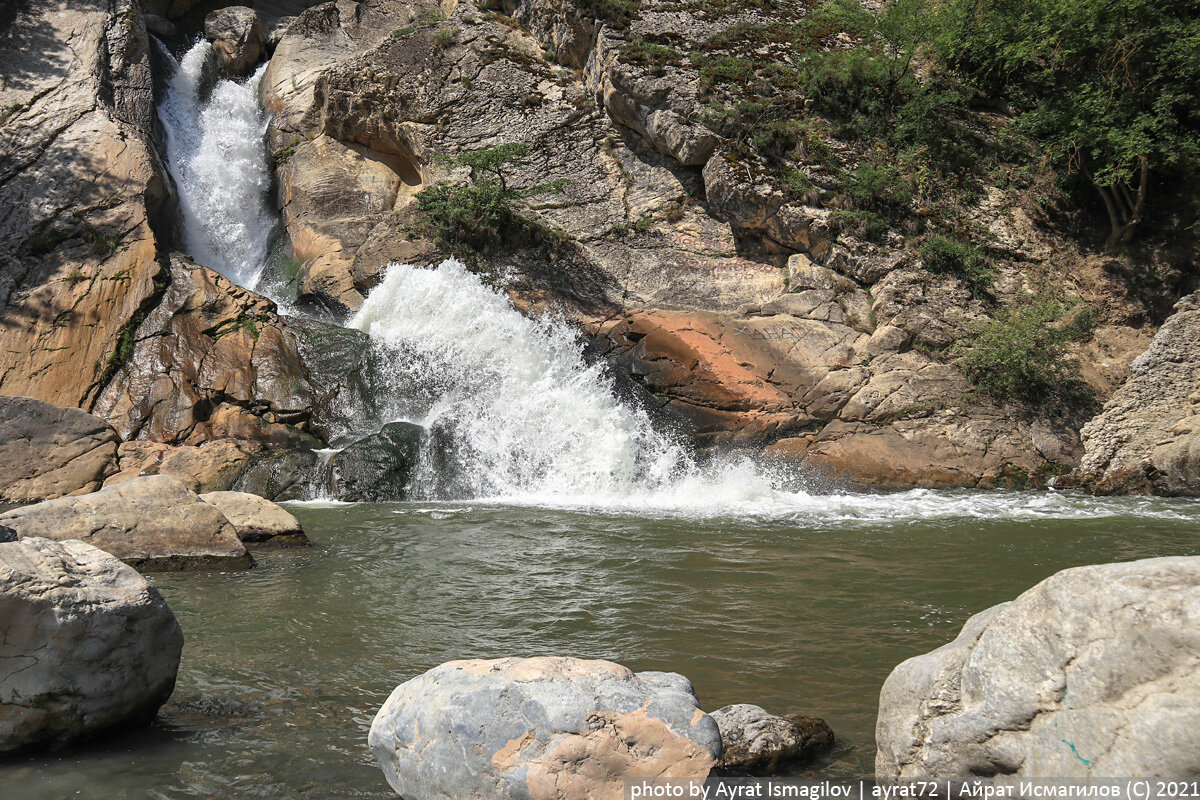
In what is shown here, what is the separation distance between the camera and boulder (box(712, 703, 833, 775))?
→ 11.2ft

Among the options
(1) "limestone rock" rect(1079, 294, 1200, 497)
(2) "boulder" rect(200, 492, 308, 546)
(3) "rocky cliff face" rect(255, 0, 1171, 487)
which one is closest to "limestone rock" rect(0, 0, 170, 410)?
(3) "rocky cliff face" rect(255, 0, 1171, 487)

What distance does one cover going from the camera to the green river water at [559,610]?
3566mm

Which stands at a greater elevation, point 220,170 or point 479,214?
point 220,170

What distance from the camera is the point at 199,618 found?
18.3 feet

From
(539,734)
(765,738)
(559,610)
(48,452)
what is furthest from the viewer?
(48,452)

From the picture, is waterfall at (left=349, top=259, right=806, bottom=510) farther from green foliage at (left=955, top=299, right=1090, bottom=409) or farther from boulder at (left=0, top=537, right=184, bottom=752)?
boulder at (left=0, top=537, right=184, bottom=752)

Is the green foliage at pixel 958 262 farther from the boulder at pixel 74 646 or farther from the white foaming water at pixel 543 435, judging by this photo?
the boulder at pixel 74 646

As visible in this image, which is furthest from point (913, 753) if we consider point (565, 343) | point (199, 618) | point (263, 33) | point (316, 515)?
point (263, 33)

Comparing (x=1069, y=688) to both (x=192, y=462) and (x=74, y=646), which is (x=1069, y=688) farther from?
(x=192, y=462)

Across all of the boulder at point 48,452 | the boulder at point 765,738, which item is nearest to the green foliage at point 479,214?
the boulder at point 48,452

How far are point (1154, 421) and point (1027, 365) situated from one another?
1.93 meters

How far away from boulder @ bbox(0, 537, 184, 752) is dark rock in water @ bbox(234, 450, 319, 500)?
25.1ft

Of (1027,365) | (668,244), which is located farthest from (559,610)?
(668,244)

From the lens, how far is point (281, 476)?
11523 millimetres
